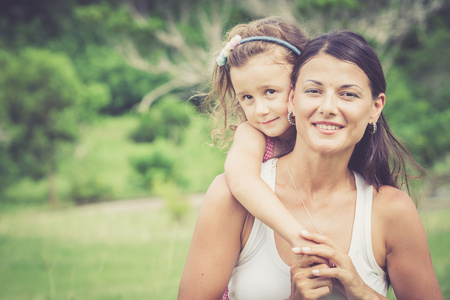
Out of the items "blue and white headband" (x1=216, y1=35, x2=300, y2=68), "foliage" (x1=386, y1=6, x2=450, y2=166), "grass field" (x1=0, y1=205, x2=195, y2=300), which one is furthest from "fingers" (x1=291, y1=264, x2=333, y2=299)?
"foliage" (x1=386, y1=6, x2=450, y2=166)

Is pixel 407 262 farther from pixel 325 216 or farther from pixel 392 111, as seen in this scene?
pixel 392 111

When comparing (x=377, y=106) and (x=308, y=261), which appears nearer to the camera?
(x=308, y=261)

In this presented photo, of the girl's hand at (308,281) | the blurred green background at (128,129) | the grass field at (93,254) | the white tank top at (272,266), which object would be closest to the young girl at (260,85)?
the white tank top at (272,266)

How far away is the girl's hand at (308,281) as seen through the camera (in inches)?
65.9

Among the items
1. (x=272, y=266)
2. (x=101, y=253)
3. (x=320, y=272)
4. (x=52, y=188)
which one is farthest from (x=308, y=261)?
(x=52, y=188)

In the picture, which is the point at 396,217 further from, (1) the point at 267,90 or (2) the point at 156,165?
(2) the point at 156,165

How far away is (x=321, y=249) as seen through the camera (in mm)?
1670

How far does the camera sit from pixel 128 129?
570 inches

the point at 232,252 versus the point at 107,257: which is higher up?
the point at 107,257

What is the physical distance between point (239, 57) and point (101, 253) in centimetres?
471

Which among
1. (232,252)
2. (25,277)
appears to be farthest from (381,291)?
(25,277)

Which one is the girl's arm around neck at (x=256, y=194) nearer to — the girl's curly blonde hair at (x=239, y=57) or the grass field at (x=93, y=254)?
the girl's curly blonde hair at (x=239, y=57)

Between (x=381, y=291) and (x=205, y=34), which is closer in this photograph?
(x=381, y=291)

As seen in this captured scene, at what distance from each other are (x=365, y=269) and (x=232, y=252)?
500 millimetres
